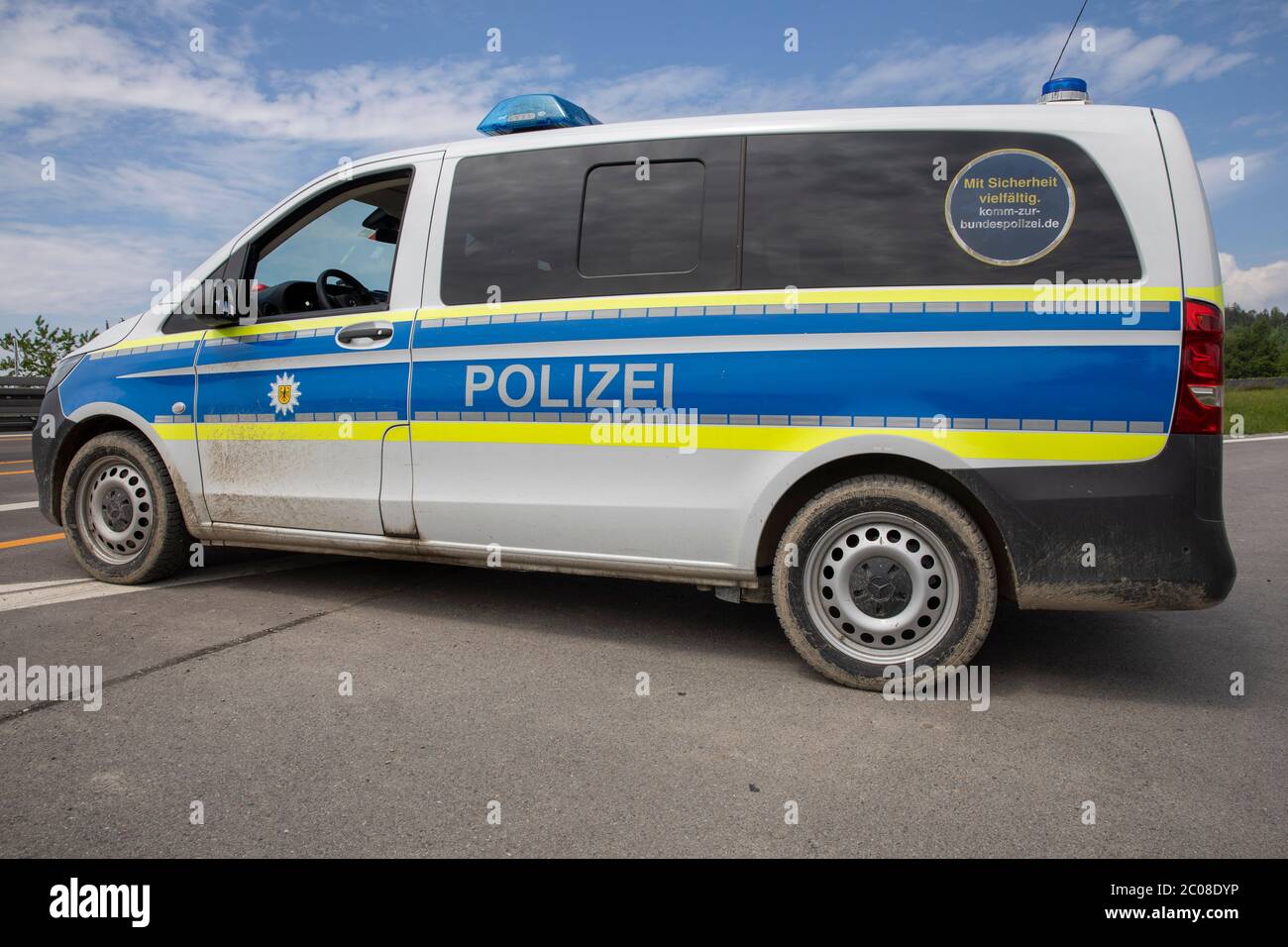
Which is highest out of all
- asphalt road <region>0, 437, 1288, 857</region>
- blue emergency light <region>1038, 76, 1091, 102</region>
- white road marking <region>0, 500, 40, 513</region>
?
blue emergency light <region>1038, 76, 1091, 102</region>

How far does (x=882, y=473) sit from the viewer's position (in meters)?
3.20

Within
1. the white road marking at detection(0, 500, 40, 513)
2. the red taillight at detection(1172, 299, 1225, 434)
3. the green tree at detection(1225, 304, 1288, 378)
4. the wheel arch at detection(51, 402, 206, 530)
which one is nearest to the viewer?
the red taillight at detection(1172, 299, 1225, 434)

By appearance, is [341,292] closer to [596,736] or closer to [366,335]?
[366,335]

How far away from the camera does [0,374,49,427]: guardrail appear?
15656 millimetres

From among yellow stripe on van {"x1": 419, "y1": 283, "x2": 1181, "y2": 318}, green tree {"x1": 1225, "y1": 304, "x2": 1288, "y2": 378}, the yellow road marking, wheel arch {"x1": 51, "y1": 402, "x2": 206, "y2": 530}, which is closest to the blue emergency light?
yellow stripe on van {"x1": 419, "y1": 283, "x2": 1181, "y2": 318}

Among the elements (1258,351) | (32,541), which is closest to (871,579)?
(32,541)

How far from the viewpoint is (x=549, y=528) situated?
3609mm

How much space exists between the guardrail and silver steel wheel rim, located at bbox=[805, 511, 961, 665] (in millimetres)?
16778

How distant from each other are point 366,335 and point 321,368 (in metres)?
0.29

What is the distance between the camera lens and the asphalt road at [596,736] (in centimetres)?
224

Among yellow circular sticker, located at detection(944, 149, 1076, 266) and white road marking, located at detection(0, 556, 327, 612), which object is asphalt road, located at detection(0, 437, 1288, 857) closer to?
white road marking, located at detection(0, 556, 327, 612)
